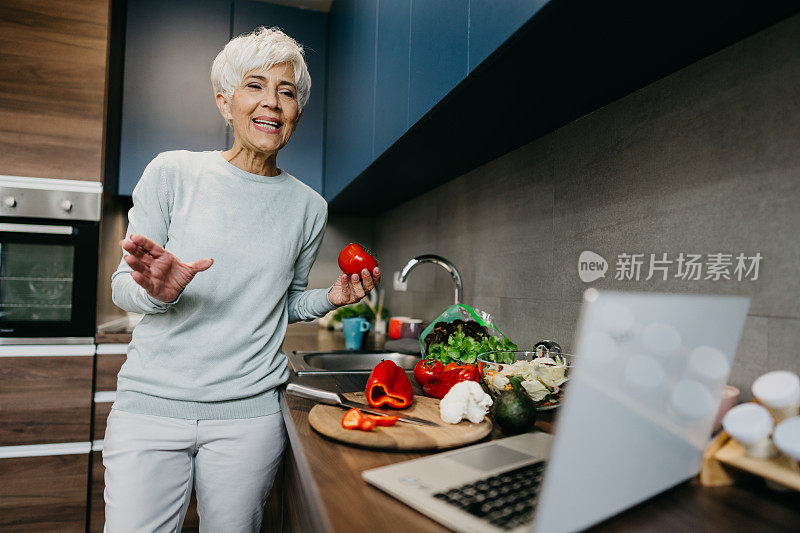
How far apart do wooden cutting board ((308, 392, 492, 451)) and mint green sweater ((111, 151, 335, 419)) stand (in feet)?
1.15

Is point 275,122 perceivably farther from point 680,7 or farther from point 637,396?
point 637,396

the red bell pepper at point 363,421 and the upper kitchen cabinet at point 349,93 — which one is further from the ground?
the upper kitchen cabinet at point 349,93

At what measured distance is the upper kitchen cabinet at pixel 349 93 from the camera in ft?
5.64

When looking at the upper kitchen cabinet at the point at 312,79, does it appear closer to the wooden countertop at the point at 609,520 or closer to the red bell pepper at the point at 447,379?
the red bell pepper at the point at 447,379

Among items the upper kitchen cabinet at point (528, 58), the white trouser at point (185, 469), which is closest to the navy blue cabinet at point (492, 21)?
the upper kitchen cabinet at point (528, 58)

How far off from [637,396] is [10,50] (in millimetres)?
2601

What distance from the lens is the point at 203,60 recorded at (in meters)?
2.56

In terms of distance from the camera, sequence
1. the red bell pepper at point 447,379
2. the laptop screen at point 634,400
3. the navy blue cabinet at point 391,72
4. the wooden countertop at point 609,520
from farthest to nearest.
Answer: the navy blue cabinet at point 391,72 → the red bell pepper at point 447,379 → the wooden countertop at point 609,520 → the laptop screen at point 634,400

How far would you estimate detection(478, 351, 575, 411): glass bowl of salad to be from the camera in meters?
0.92

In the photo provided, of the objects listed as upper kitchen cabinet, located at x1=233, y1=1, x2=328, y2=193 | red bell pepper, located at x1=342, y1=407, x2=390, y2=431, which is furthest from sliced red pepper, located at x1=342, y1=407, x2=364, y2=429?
upper kitchen cabinet, located at x1=233, y1=1, x2=328, y2=193

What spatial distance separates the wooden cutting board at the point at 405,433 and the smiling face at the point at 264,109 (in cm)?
67

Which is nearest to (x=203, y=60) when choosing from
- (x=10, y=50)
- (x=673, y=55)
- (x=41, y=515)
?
(x=10, y=50)

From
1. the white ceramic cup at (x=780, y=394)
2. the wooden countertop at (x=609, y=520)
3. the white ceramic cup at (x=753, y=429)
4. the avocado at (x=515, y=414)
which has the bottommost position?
the wooden countertop at (x=609, y=520)

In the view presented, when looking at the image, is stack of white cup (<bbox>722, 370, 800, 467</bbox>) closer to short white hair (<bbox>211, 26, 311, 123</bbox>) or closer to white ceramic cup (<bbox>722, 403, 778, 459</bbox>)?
white ceramic cup (<bbox>722, 403, 778, 459</bbox>)
